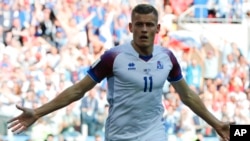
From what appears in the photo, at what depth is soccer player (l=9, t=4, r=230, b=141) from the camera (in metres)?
5.31

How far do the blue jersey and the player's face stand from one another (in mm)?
116

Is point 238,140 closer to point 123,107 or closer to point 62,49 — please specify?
point 123,107

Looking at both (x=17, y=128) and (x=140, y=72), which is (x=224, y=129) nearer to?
(x=140, y=72)

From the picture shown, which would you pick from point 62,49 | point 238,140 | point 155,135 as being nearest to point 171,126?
point 62,49

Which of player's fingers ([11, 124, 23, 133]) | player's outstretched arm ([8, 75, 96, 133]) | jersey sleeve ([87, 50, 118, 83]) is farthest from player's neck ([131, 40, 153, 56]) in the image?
player's fingers ([11, 124, 23, 133])

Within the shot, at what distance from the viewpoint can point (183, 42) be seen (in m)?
15.3

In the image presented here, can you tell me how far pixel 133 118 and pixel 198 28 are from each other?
10686 millimetres

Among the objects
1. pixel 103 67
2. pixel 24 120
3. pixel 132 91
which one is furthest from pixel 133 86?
pixel 24 120

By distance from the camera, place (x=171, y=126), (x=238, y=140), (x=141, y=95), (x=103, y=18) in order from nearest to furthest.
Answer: (x=141, y=95) → (x=238, y=140) → (x=171, y=126) → (x=103, y=18)

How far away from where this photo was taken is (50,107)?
5.40m

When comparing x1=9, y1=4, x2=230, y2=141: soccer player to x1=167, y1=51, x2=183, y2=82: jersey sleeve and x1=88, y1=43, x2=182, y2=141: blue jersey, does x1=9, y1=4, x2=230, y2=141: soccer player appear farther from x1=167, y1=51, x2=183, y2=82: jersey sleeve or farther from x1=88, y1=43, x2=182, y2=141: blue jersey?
x1=167, y1=51, x2=183, y2=82: jersey sleeve

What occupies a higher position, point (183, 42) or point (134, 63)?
point (134, 63)

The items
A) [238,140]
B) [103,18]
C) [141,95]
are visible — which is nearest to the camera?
[141,95]

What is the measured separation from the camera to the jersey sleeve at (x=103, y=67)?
5324 mm
